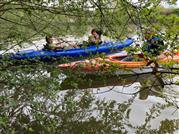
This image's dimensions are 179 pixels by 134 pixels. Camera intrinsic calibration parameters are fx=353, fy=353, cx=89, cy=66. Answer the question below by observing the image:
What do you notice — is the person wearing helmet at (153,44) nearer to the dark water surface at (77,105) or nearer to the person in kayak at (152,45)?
the person in kayak at (152,45)

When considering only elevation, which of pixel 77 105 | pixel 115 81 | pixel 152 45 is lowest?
pixel 77 105

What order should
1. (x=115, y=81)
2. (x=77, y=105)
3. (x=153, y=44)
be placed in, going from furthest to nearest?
1. (x=77, y=105)
2. (x=115, y=81)
3. (x=153, y=44)

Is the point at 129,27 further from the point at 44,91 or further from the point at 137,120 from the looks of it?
the point at 137,120

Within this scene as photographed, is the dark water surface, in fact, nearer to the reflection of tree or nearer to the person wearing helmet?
the reflection of tree

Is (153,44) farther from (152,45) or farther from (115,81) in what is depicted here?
(115,81)

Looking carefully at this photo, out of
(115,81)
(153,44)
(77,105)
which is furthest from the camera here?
(77,105)

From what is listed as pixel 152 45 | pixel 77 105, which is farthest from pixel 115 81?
pixel 152 45

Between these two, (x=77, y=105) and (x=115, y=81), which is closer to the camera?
(x=115, y=81)

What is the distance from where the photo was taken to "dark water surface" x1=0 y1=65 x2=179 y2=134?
Result: 153 inches

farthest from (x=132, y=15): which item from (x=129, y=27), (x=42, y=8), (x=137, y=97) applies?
(x=137, y=97)

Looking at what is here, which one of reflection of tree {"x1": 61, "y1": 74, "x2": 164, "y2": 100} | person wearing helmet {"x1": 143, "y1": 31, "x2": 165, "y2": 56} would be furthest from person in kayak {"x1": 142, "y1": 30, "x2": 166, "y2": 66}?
reflection of tree {"x1": 61, "y1": 74, "x2": 164, "y2": 100}

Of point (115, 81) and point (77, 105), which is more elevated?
point (115, 81)

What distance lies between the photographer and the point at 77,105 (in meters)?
6.33

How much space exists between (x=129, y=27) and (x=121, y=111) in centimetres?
326
